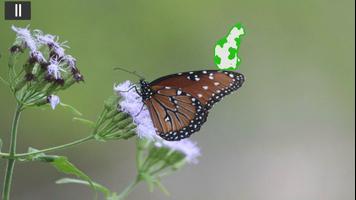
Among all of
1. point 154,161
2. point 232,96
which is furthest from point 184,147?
point 232,96

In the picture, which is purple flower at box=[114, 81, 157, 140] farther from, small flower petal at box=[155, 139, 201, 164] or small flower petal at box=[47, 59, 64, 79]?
small flower petal at box=[155, 139, 201, 164]

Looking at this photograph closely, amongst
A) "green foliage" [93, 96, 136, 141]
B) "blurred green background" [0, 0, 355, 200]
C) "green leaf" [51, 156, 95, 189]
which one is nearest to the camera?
"green leaf" [51, 156, 95, 189]

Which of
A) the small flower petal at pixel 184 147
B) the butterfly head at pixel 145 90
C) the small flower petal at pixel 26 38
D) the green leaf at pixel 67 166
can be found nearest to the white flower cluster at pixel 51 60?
the small flower petal at pixel 26 38

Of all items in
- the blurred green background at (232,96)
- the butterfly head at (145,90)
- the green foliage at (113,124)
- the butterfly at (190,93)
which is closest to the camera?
the green foliage at (113,124)

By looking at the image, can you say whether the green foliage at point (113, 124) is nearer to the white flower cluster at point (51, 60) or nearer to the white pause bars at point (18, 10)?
the white flower cluster at point (51, 60)

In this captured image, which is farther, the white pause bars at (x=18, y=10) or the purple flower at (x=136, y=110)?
the white pause bars at (x=18, y=10)

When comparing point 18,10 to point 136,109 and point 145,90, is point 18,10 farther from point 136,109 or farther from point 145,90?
point 136,109

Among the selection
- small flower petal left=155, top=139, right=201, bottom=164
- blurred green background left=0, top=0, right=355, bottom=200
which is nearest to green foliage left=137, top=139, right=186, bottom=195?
small flower petal left=155, top=139, right=201, bottom=164
